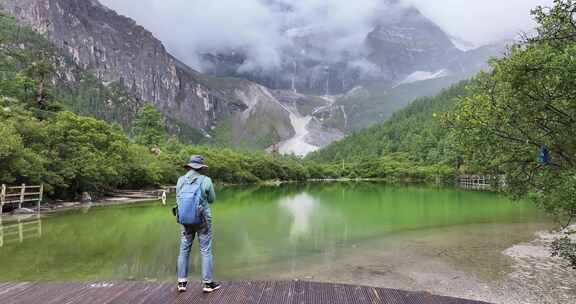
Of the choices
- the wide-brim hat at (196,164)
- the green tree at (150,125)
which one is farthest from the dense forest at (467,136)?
the wide-brim hat at (196,164)

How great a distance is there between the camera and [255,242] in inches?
681

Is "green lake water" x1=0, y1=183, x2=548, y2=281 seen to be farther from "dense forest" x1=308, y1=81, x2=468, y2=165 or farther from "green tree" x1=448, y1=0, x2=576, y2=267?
"dense forest" x1=308, y1=81, x2=468, y2=165

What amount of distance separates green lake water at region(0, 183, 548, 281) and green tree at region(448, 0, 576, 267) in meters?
4.21

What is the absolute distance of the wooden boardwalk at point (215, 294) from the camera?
6836 mm

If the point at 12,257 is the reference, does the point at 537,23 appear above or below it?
above

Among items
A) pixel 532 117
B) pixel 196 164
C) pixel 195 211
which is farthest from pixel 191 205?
pixel 532 117

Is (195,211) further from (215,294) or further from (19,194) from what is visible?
(19,194)

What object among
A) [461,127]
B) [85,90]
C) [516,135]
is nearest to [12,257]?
[461,127]

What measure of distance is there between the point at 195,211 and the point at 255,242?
1089 centimetres

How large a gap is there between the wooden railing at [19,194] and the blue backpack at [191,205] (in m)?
22.6

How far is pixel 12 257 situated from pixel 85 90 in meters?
173

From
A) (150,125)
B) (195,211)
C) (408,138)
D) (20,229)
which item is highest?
(408,138)

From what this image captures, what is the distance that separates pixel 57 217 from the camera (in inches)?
990

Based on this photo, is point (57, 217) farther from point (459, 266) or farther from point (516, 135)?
point (516, 135)
